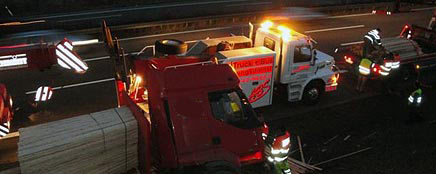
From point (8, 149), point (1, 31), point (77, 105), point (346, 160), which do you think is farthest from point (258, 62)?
point (1, 31)

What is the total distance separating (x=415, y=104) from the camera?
1116cm

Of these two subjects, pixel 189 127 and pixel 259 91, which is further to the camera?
pixel 259 91

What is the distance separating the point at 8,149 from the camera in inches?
383

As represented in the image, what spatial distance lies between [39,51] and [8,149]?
3.35 m

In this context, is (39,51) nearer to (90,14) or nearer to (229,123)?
(229,123)

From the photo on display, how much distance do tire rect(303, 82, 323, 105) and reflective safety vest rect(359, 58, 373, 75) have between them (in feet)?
5.99

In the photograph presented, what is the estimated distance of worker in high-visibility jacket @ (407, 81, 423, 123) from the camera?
36.4 feet

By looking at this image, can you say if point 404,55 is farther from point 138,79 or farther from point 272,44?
point 138,79

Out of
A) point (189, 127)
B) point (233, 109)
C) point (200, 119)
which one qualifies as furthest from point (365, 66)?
point (189, 127)

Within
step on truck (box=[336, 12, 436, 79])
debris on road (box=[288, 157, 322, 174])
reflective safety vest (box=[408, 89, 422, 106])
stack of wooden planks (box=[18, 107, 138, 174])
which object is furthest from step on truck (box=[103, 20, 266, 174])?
step on truck (box=[336, 12, 436, 79])

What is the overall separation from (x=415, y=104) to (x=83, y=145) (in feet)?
30.5

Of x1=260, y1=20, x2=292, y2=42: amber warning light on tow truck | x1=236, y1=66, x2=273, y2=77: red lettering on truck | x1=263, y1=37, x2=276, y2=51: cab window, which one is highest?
x1=260, y1=20, x2=292, y2=42: amber warning light on tow truck

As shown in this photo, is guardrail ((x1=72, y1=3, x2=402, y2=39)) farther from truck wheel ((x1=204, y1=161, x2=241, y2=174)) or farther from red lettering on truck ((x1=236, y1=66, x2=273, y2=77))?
truck wheel ((x1=204, y1=161, x2=241, y2=174))

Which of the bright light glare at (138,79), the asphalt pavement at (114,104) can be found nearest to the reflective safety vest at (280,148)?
the asphalt pavement at (114,104)
